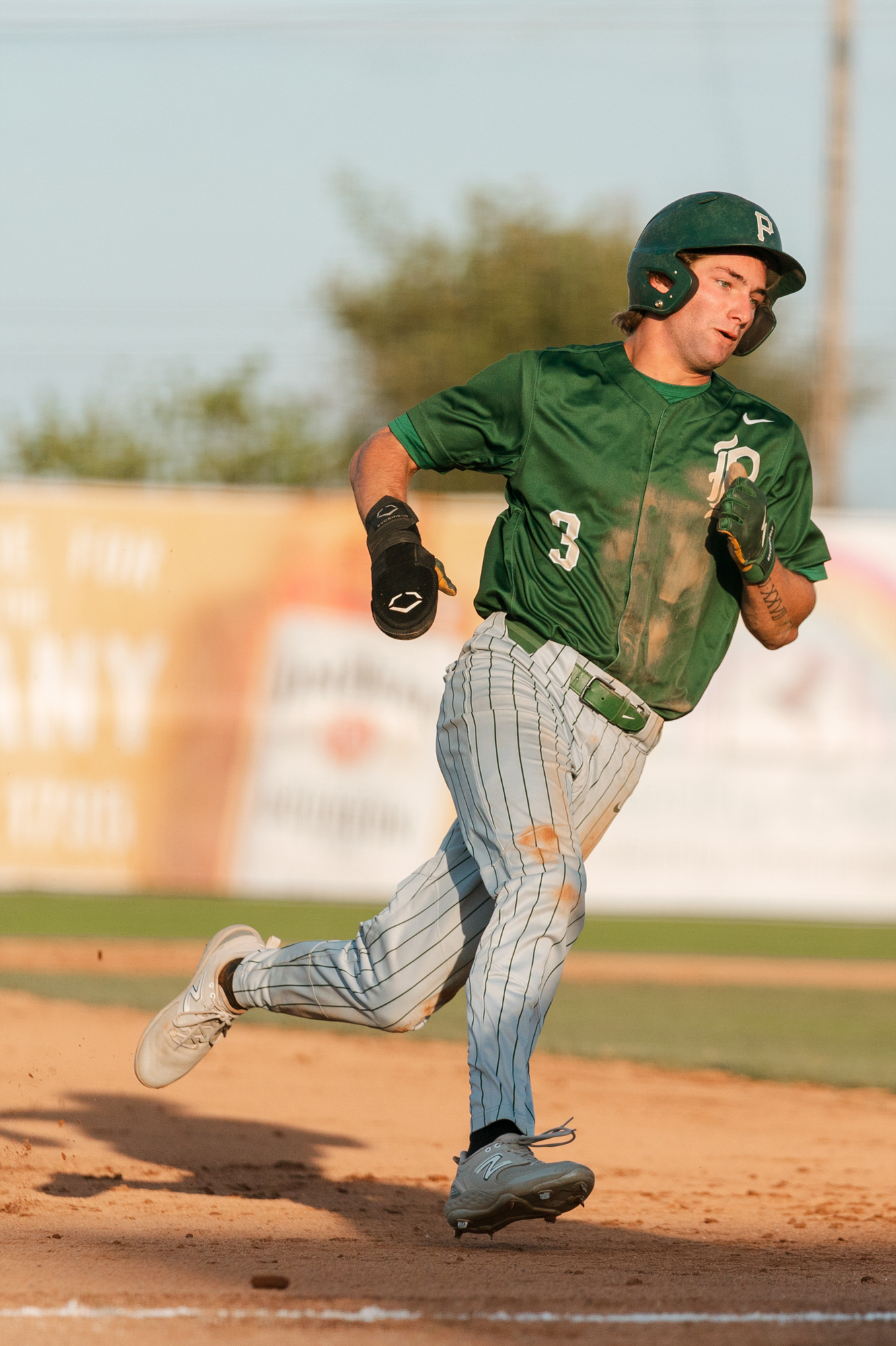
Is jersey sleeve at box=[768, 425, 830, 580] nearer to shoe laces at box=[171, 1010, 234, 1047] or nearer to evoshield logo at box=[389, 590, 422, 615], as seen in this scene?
evoshield logo at box=[389, 590, 422, 615]

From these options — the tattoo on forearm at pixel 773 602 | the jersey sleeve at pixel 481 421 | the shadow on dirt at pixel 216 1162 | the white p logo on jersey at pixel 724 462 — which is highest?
the jersey sleeve at pixel 481 421

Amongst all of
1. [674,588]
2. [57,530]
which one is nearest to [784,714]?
[57,530]

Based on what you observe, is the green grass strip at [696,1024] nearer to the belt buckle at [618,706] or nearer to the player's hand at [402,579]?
the belt buckle at [618,706]

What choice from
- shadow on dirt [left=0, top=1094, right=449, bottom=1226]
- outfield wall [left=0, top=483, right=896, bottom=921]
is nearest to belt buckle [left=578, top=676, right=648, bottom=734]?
shadow on dirt [left=0, top=1094, right=449, bottom=1226]

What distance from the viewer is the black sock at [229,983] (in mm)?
3756

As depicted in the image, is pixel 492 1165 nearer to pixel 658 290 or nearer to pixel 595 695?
pixel 595 695

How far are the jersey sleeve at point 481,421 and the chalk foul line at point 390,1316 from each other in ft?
5.45

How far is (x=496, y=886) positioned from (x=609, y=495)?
0.81 meters

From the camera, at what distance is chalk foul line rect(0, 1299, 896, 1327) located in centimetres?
260

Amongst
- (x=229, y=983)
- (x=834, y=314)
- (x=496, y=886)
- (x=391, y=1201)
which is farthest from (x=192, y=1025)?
(x=834, y=314)

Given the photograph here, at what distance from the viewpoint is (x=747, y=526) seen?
3250mm

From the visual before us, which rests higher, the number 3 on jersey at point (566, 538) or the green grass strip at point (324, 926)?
the number 3 on jersey at point (566, 538)

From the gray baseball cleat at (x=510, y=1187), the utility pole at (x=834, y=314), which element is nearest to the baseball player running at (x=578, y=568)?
the gray baseball cleat at (x=510, y=1187)

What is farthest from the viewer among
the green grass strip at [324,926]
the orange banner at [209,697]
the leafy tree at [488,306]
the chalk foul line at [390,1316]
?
the leafy tree at [488,306]
